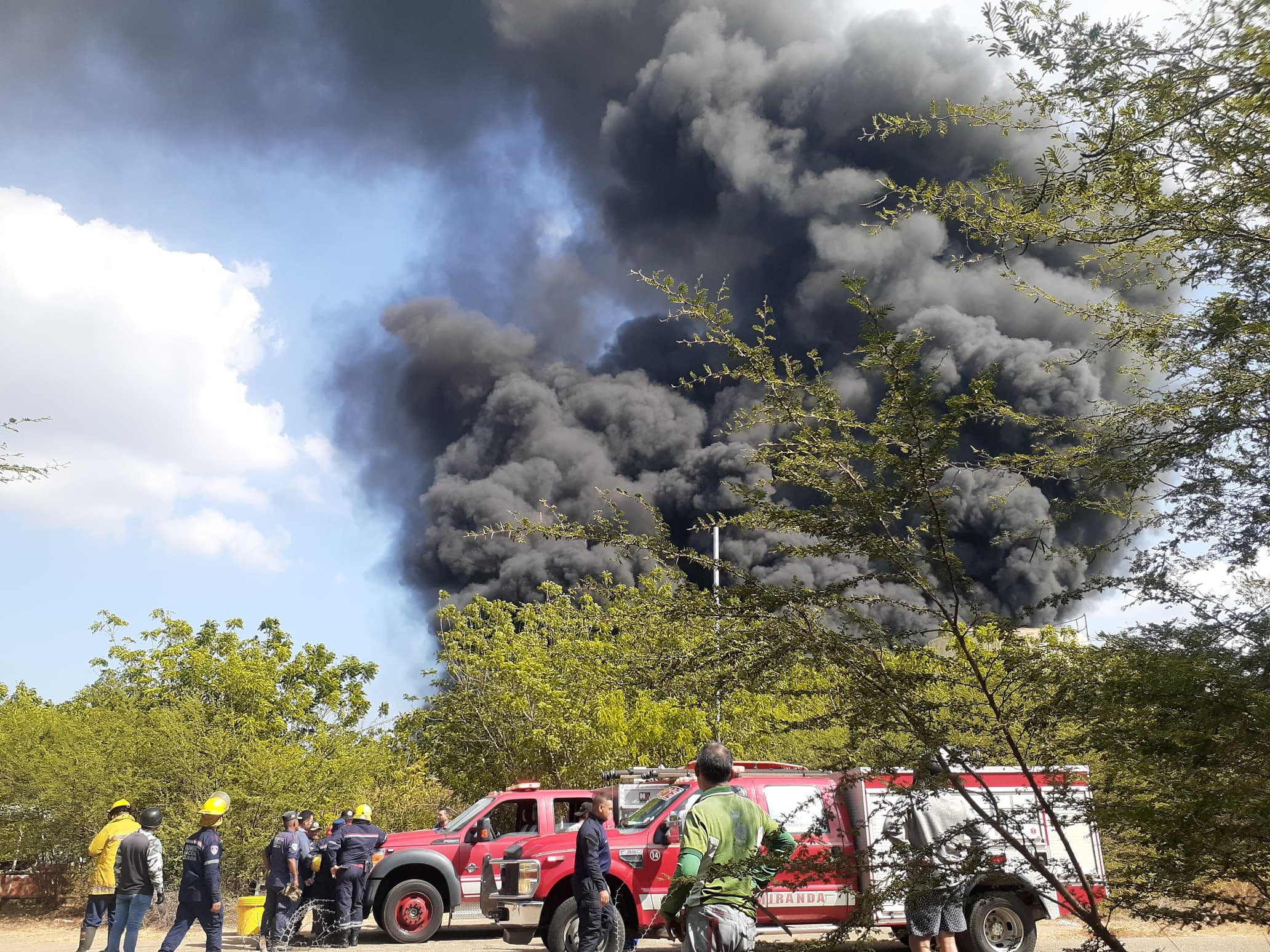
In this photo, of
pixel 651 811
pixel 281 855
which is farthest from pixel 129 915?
pixel 651 811

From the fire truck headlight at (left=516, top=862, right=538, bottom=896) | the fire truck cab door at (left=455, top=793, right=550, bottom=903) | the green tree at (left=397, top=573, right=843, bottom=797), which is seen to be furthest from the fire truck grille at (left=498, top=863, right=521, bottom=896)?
the fire truck cab door at (left=455, top=793, right=550, bottom=903)

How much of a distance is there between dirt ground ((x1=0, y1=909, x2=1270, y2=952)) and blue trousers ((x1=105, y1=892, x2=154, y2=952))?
168 inches

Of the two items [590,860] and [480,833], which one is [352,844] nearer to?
[480,833]

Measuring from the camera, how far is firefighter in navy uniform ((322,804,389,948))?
1288 cm

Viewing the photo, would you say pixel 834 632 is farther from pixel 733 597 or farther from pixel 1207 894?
pixel 1207 894

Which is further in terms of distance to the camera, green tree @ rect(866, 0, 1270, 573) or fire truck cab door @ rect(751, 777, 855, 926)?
fire truck cab door @ rect(751, 777, 855, 926)

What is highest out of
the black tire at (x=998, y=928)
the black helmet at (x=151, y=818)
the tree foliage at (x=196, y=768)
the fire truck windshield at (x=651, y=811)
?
the tree foliage at (x=196, y=768)

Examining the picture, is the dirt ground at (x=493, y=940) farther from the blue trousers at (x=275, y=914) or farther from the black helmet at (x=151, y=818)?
the black helmet at (x=151, y=818)

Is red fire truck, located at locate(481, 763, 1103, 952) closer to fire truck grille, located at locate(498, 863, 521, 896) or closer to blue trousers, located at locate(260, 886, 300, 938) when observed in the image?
fire truck grille, located at locate(498, 863, 521, 896)

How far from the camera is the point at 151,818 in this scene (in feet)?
30.6

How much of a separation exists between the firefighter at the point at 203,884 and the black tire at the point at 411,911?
4103 millimetres

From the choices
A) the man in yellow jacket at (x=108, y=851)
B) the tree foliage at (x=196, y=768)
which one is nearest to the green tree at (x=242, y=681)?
the tree foliage at (x=196, y=768)

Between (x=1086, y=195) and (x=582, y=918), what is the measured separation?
7057 mm

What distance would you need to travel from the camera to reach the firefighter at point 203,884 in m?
9.38
